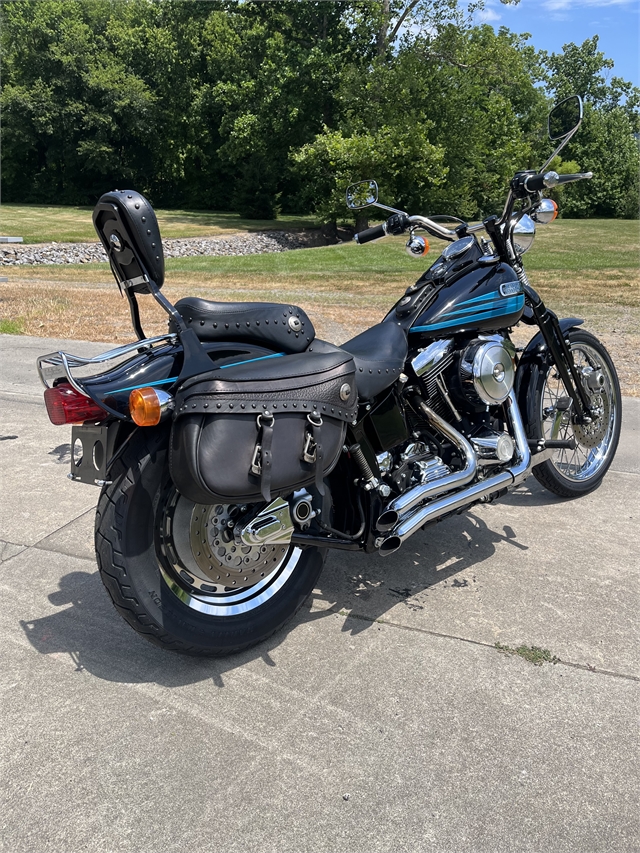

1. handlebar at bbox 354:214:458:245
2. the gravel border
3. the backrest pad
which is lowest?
the gravel border

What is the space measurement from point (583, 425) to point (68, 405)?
2.77 m

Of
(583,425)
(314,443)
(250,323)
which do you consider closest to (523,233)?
(583,425)

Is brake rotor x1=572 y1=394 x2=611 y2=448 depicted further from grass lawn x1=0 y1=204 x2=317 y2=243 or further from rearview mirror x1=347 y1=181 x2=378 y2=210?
grass lawn x1=0 y1=204 x2=317 y2=243

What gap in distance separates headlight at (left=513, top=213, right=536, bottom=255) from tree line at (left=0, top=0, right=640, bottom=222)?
2576 centimetres

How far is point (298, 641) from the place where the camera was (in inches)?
107

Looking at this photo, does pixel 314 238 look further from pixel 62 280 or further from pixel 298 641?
pixel 298 641

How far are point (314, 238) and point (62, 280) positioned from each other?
1788cm

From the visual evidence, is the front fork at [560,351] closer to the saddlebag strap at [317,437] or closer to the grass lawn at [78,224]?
the saddlebag strap at [317,437]

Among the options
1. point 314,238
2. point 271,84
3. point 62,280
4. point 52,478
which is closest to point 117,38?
point 271,84

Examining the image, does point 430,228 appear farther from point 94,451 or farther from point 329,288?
point 329,288

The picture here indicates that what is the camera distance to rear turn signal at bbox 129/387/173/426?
6.86 ft

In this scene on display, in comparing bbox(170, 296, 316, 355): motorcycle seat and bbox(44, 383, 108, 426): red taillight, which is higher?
bbox(170, 296, 316, 355): motorcycle seat

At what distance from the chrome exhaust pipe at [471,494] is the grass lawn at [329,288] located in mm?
3574

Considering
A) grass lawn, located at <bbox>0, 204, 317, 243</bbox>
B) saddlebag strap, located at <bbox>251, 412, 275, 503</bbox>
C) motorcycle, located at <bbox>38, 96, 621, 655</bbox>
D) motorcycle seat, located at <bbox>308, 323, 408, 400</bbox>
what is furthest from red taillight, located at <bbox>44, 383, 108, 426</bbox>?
grass lawn, located at <bbox>0, 204, 317, 243</bbox>
